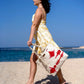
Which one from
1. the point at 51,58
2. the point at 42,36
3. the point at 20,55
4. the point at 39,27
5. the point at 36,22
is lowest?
the point at 20,55

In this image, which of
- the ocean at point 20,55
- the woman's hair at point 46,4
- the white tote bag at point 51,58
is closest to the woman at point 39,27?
the woman's hair at point 46,4

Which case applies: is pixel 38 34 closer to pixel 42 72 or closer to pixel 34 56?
pixel 34 56

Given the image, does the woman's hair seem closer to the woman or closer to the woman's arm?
the woman

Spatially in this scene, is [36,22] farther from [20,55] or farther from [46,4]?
[20,55]

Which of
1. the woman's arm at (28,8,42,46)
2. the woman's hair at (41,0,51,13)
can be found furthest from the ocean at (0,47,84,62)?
the woman's arm at (28,8,42,46)

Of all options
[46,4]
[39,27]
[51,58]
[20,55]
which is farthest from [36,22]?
[20,55]

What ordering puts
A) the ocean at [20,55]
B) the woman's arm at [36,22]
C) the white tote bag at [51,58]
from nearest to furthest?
the white tote bag at [51,58]
the woman's arm at [36,22]
the ocean at [20,55]

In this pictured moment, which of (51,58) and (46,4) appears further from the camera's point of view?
(46,4)

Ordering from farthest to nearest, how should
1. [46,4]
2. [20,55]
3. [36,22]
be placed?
1. [20,55]
2. [46,4]
3. [36,22]

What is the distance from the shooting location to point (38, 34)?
3006 mm

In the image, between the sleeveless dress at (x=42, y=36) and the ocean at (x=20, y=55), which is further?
the ocean at (x=20, y=55)

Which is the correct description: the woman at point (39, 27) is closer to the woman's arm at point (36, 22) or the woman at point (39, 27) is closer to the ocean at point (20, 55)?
the woman's arm at point (36, 22)

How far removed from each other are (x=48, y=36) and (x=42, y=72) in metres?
1.82

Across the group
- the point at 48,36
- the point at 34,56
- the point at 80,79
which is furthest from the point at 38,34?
the point at 80,79
